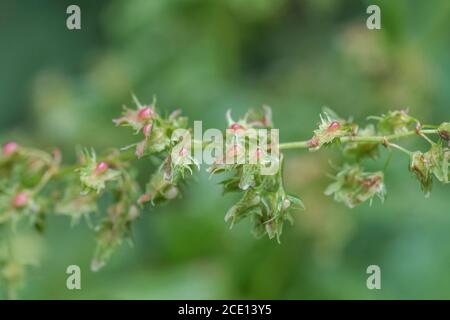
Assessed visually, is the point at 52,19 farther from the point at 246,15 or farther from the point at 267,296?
the point at 267,296

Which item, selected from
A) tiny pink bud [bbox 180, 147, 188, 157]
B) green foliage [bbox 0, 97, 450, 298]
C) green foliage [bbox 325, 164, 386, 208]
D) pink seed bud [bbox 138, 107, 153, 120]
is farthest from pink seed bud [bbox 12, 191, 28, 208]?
green foliage [bbox 325, 164, 386, 208]

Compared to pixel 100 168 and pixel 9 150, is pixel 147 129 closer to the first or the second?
pixel 100 168

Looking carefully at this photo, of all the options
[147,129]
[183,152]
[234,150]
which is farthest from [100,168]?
[234,150]

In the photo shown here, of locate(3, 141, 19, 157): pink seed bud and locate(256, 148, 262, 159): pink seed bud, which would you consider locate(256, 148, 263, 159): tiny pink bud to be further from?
locate(3, 141, 19, 157): pink seed bud

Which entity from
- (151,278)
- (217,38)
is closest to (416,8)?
(217,38)

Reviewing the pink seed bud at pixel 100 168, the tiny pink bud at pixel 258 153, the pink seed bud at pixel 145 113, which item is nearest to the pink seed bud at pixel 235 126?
the tiny pink bud at pixel 258 153

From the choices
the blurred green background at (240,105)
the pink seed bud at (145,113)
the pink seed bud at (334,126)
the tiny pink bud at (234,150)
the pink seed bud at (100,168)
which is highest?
the blurred green background at (240,105)

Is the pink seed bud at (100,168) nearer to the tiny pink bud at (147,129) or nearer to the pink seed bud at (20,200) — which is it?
the tiny pink bud at (147,129)
